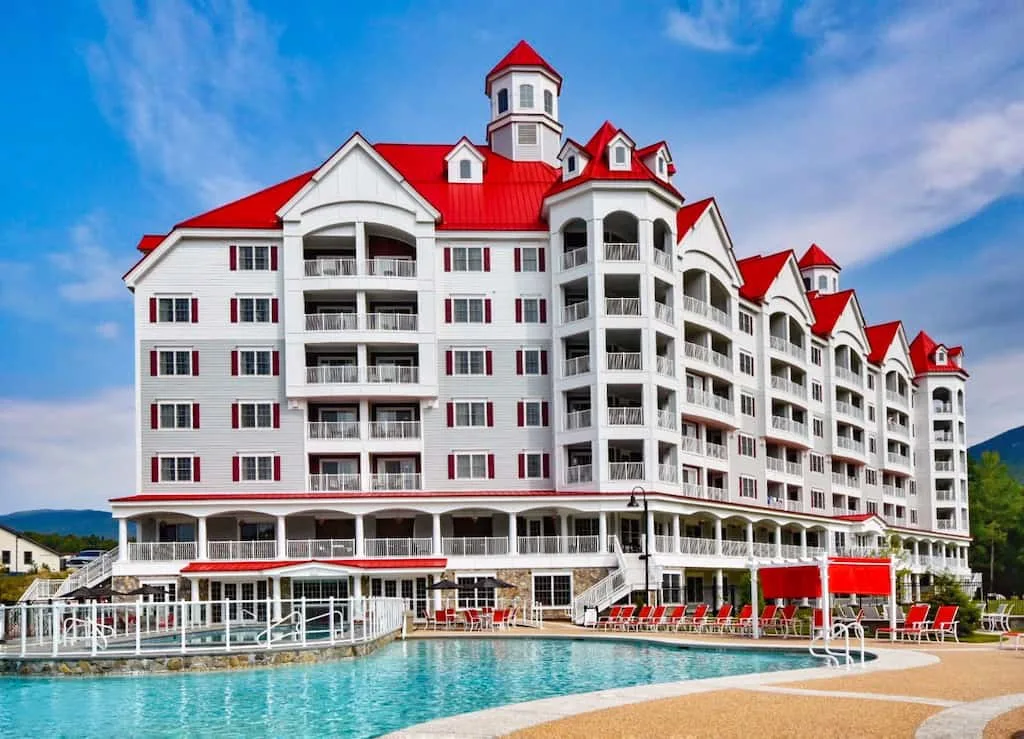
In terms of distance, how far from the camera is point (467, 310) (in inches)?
2392

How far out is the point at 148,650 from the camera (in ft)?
99.1

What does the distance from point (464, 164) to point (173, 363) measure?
62.2 ft

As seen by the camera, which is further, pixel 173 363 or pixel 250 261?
pixel 250 261

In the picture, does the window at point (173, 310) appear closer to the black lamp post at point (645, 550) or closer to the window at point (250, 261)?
the window at point (250, 261)

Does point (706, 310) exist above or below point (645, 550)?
above

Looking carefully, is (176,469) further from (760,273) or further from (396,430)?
(760,273)

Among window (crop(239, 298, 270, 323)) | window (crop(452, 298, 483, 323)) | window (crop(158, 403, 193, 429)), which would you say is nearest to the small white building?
window (crop(158, 403, 193, 429))

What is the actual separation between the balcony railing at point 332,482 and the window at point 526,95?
2503cm

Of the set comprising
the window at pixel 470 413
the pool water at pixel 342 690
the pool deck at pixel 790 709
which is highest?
the window at pixel 470 413

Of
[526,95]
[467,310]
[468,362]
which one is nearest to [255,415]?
[468,362]

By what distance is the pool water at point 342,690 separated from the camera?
20.9 m

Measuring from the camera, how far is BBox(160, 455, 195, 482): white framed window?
5817 cm

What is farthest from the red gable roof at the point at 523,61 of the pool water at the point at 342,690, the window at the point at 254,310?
the pool water at the point at 342,690

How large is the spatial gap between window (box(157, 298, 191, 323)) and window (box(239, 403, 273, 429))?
5119mm
